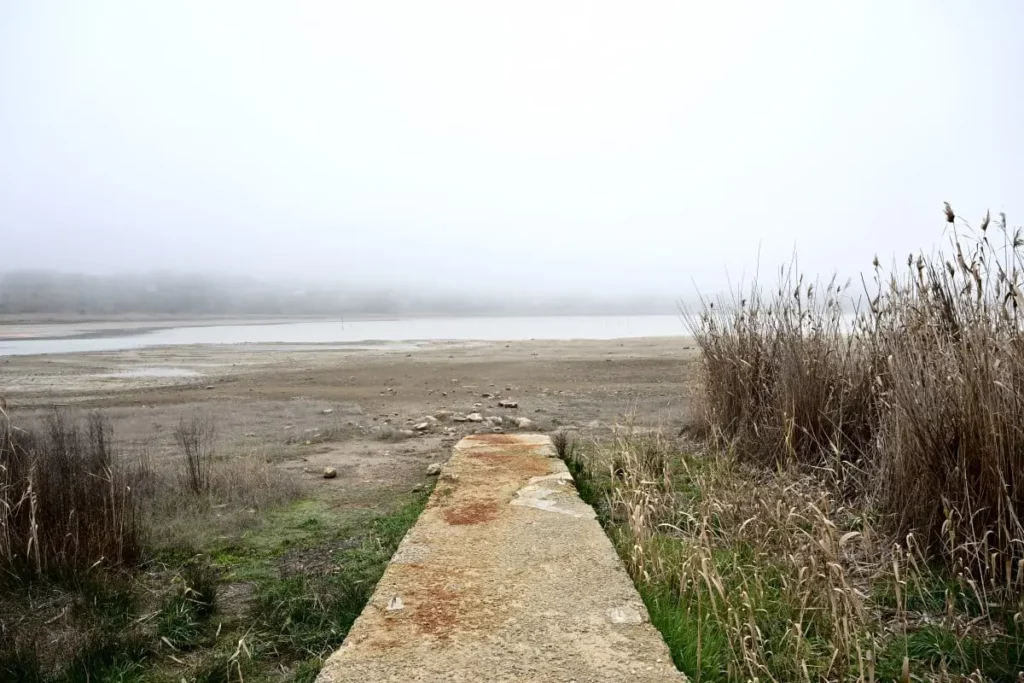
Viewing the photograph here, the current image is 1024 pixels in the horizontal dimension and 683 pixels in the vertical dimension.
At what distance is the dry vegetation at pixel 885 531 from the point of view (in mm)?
2484

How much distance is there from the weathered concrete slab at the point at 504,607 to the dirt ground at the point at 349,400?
6.68 feet

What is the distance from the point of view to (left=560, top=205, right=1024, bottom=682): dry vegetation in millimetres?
2484

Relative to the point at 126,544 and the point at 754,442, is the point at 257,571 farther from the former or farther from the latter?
the point at 754,442

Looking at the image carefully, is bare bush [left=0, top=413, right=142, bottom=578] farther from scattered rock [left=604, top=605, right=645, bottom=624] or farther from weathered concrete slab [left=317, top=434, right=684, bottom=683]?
scattered rock [left=604, top=605, right=645, bottom=624]

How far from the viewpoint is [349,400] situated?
11.3 metres

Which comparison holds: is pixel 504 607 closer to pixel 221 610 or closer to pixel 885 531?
pixel 221 610

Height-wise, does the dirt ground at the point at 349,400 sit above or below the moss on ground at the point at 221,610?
above

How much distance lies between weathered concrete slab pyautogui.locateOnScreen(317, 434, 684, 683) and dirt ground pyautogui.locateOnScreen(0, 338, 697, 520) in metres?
2.03

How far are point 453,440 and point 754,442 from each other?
3465 mm

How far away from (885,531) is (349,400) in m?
9.30

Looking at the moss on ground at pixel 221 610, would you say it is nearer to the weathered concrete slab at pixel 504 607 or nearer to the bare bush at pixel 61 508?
the bare bush at pixel 61 508

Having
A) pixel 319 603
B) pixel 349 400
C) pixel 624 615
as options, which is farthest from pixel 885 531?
pixel 349 400

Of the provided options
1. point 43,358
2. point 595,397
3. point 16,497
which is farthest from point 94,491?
point 43,358

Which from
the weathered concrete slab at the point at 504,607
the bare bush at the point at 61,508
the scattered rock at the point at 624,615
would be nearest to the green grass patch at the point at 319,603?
the weathered concrete slab at the point at 504,607
